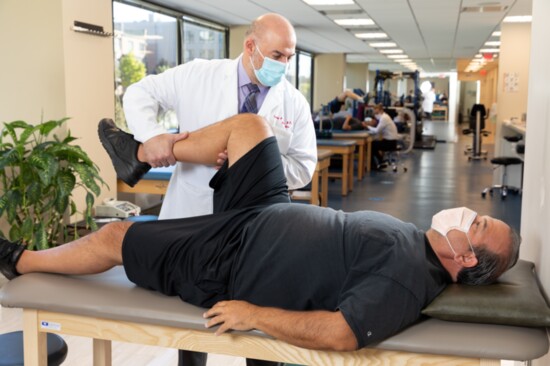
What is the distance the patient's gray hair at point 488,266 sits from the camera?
169cm

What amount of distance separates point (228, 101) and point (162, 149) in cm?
37

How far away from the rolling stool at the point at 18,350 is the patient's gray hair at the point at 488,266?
3.97 feet

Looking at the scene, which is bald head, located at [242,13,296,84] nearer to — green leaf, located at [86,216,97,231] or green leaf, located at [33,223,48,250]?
green leaf, located at [33,223,48,250]

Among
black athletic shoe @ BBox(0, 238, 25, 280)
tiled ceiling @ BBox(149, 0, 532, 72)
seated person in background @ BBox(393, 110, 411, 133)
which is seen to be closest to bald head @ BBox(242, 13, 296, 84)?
black athletic shoe @ BBox(0, 238, 25, 280)

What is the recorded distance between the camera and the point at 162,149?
2.04 metres

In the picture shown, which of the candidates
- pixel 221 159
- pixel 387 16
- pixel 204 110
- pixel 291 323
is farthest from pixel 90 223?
pixel 387 16

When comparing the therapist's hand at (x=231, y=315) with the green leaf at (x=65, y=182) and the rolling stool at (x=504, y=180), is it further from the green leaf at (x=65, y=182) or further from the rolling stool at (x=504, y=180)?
the rolling stool at (x=504, y=180)

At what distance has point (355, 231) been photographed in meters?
1.69

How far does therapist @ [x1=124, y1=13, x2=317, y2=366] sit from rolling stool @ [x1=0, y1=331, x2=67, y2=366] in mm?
442

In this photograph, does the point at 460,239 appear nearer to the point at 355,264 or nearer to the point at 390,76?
the point at 355,264

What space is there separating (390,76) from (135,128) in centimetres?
1098

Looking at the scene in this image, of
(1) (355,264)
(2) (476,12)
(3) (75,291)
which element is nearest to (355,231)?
(1) (355,264)

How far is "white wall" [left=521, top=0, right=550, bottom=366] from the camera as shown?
5.96 ft

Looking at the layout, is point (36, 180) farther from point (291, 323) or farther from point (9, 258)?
point (291, 323)
